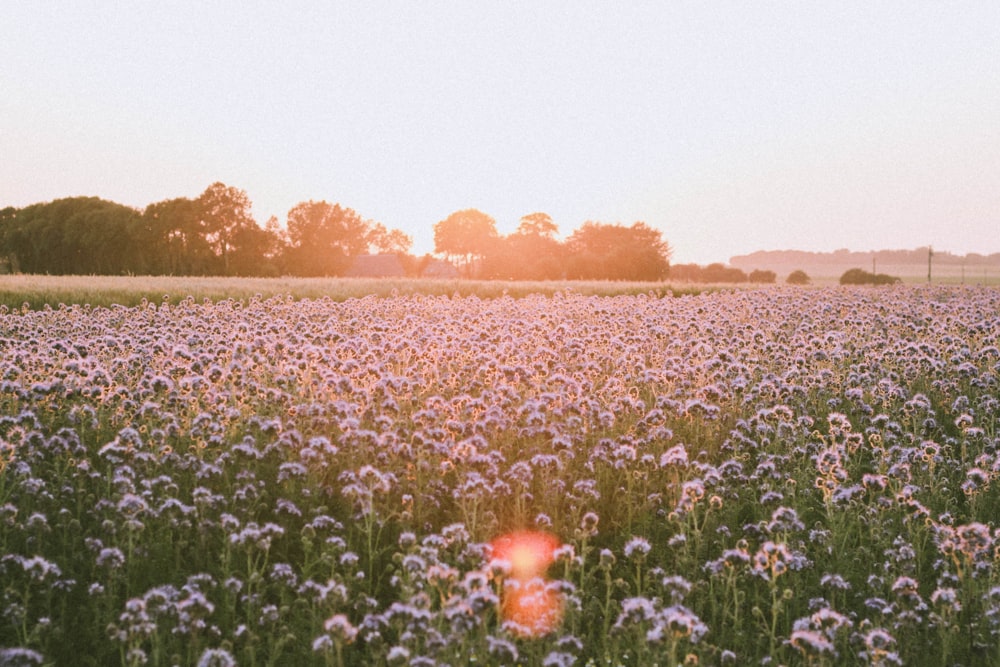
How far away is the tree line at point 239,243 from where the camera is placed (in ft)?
298

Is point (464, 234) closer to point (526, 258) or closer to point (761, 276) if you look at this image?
point (526, 258)

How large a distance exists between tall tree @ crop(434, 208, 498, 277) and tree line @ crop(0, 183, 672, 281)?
2.32 ft

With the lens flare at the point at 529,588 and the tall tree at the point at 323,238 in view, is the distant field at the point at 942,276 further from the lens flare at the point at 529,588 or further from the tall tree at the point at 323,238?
the tall tree at the point at 323,238

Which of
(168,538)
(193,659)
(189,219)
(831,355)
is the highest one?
(189,219)

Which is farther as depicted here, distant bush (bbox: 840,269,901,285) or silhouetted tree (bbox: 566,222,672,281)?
silhouetted tree (bbox: 566,222,672,281)

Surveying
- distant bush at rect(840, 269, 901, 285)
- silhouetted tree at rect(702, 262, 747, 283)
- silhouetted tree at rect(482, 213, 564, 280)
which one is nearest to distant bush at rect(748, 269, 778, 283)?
silhouetted tree at rect(702, 262, 747, 283)

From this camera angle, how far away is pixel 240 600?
17.6 feet

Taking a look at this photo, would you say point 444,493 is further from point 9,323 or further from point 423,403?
point 9,323

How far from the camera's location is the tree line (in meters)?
90.9

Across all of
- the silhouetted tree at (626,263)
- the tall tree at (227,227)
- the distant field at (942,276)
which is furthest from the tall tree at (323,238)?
the distant field at (942,276)

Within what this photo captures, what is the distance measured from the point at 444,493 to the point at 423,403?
2.24 m

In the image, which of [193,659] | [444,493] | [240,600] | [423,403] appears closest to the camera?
[193,659]

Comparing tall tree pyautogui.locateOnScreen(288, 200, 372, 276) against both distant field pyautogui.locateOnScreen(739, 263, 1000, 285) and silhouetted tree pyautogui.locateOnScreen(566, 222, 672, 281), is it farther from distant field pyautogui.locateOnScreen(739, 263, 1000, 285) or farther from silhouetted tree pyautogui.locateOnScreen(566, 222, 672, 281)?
distant field pyautogui.locateOnScreen(739, 263, 1000, 285)

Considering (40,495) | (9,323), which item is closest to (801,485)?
(40,495)
